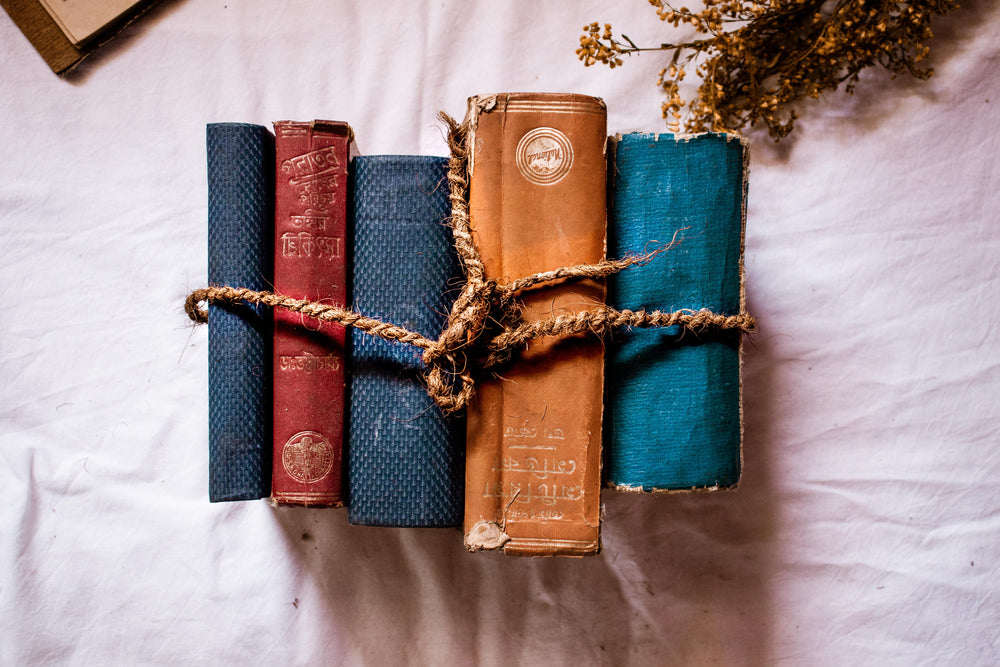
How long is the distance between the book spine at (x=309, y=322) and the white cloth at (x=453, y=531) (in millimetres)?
243

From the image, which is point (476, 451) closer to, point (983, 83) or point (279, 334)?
point (279, 334)

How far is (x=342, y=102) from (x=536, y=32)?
10.9 inches

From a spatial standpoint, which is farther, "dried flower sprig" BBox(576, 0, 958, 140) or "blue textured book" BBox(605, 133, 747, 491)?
"dried flower sprig" BBox(576, 0, 958, 140)

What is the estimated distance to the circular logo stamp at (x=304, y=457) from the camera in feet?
2.09

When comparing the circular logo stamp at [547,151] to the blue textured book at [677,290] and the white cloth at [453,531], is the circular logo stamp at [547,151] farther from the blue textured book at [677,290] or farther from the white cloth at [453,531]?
the white cloth at [453,531]

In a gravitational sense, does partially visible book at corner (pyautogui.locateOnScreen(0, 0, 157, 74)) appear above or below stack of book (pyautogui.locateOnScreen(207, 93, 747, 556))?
above

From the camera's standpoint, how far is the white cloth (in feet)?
2.77

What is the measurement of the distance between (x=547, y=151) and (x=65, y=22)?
0.71m

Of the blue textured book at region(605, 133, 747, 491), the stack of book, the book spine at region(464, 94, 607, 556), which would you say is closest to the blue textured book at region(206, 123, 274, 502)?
the stack of book

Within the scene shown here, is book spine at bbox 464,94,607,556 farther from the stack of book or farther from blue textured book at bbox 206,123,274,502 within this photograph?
blue textured book at bbox 206,123,274,502

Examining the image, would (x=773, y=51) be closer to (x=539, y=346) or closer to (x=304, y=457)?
(x=539, y=346)

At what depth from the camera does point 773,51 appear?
0.83 metres

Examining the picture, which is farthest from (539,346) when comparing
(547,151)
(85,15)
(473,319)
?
(85,15)

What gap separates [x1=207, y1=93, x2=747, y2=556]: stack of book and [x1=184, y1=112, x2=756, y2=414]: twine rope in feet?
0.05
